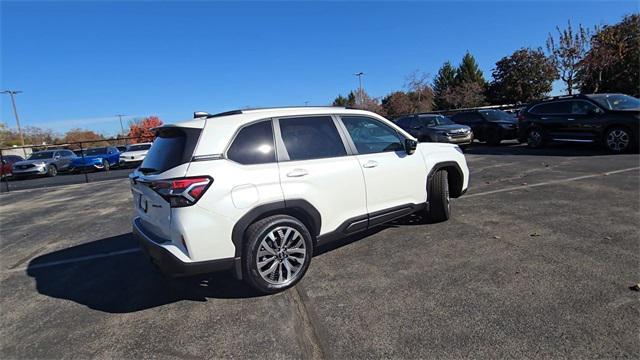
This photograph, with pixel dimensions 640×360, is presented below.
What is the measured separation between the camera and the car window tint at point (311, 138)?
3.71 meters

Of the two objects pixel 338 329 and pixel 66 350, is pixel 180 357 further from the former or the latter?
pixel 338 329

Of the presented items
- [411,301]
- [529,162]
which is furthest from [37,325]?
[529,162]

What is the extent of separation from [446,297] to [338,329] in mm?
1011

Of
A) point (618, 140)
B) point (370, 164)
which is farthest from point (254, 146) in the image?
point (618, 140)

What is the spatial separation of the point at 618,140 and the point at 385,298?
10598 mm

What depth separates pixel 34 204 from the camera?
10000 mm

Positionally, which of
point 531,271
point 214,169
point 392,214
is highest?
point 214,169

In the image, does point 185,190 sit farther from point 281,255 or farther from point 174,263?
point 281,255

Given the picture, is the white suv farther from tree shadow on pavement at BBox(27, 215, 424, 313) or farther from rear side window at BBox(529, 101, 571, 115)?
rear side window at BBox(529, 101, 571, 115)

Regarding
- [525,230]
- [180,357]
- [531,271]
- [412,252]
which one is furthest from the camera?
[525,230]

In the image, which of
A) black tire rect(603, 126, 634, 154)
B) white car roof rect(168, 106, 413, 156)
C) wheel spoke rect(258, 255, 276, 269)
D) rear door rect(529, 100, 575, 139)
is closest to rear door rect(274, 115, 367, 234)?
white car roof rect(168, 106, 413, 156)

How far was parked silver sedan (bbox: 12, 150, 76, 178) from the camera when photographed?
20297mm

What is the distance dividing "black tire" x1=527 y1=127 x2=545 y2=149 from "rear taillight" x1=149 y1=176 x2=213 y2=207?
42.3 feet

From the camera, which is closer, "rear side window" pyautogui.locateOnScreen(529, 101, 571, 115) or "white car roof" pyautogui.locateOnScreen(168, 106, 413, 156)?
"white car roof" pyautogui.locateOnScreen(168, 106, 413, 156)
